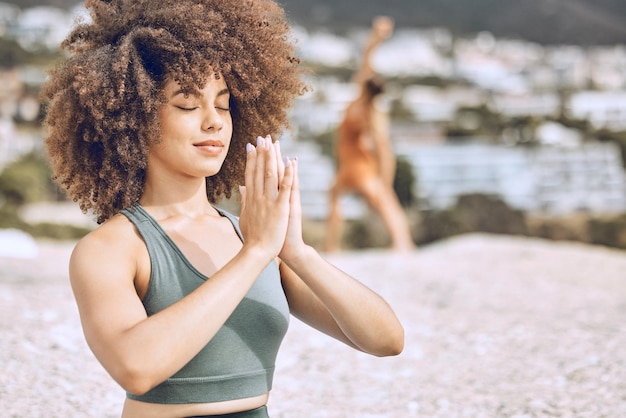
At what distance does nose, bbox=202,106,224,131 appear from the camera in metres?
1.59

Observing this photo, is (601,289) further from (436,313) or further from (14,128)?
(14,128)

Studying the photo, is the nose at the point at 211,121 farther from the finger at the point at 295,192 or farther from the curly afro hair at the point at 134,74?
the finger at the point at 295,192

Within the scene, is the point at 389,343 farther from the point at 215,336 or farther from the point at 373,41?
the point at 373,41

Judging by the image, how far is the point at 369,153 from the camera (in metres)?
9.21

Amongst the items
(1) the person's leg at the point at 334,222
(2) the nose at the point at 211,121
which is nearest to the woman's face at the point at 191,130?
(2) the nose at the point at 211,121

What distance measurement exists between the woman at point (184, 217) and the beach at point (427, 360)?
2.01 m

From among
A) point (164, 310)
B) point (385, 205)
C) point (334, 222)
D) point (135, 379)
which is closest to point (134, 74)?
point (164, 310)

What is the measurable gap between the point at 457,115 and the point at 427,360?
23431 millimetres

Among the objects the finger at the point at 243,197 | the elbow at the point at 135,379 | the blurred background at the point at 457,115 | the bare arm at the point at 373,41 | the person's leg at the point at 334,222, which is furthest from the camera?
the blurred background at the point at 457,115

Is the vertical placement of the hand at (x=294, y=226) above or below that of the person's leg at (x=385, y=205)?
below

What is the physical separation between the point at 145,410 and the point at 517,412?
246 centimetres

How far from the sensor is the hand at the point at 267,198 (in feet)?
4.63

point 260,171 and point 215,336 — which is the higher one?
point 260,171

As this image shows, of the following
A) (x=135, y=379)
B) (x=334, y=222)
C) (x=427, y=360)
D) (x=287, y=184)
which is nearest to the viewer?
(x=135, y=379)
